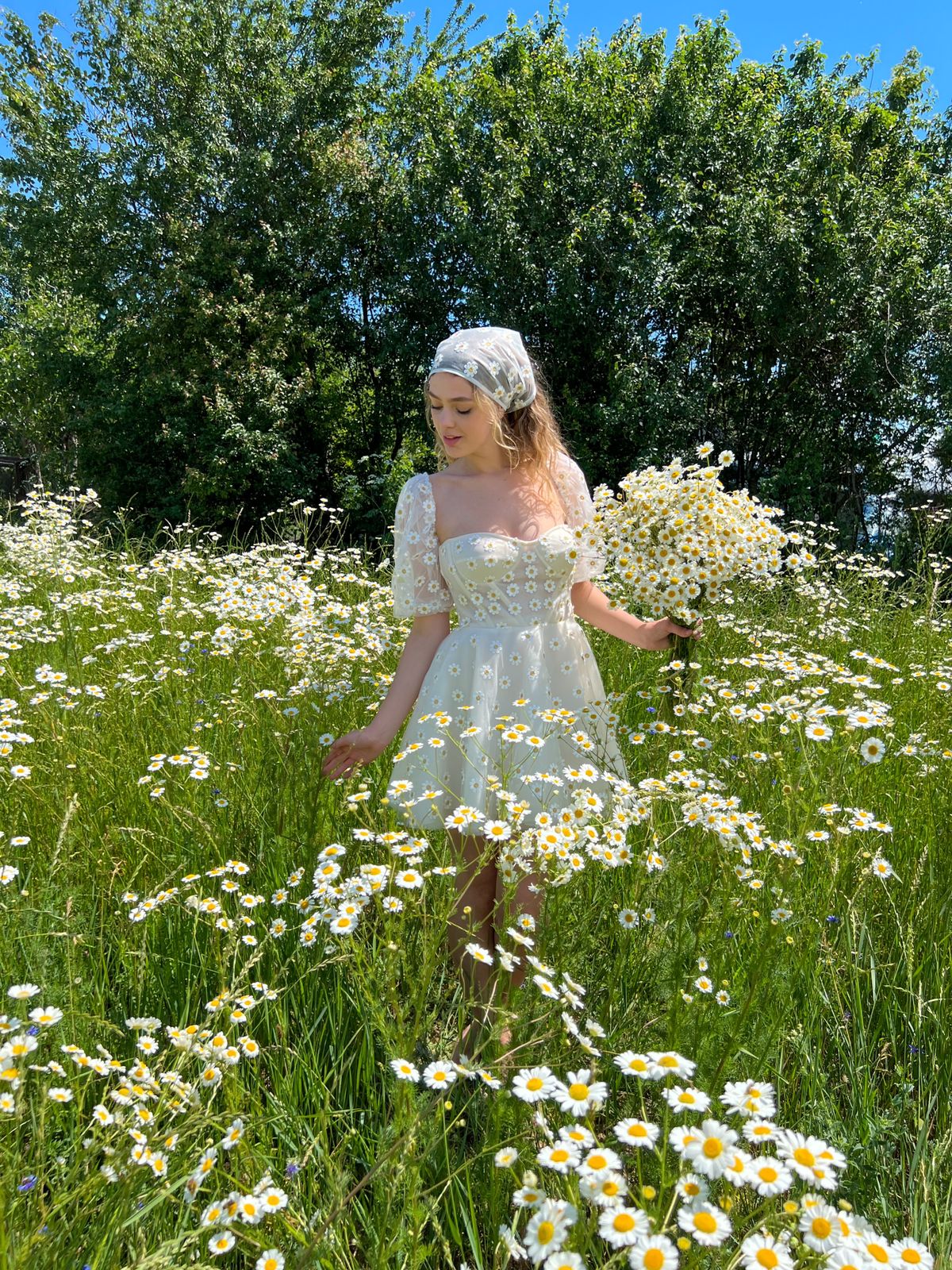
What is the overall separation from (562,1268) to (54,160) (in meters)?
16.2

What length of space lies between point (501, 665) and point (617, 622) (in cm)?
42

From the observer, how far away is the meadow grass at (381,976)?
3.84 ft

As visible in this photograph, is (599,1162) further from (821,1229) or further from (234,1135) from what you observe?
(234,1135)

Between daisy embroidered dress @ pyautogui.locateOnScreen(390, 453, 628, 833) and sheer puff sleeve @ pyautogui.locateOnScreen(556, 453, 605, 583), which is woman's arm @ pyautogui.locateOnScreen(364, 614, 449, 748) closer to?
daisy embroidered dress @ pyautogui.locateOnScreen(390, 453, 628, 833)

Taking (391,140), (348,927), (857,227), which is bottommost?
(348,927)

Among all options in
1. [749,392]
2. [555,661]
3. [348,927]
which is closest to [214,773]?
[555,661]

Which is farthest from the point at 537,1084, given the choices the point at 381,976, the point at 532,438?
the point at 532,438

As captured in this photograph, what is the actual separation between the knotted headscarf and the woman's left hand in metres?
0.73

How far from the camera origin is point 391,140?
41.0 feet

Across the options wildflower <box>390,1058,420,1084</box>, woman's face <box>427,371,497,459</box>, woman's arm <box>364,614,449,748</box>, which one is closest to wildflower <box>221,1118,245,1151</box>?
wildflower <box>390,1058,420,1084</box>

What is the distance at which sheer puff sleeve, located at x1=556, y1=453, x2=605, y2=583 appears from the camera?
94.6 inches

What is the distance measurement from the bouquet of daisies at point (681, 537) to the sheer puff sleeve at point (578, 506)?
12 cm

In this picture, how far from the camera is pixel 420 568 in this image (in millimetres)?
2395

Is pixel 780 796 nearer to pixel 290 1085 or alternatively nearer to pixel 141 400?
pixel 290 1085
